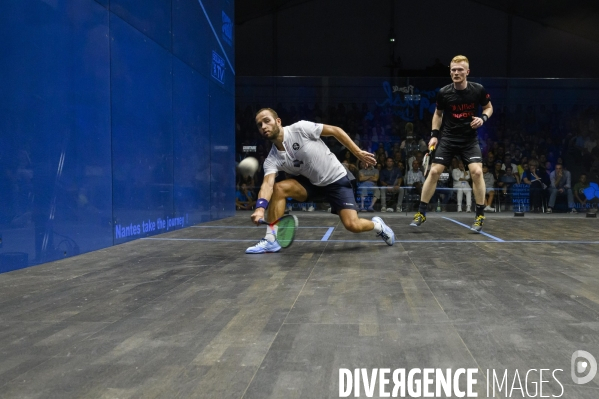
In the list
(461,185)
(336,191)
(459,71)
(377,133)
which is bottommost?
(461,185)

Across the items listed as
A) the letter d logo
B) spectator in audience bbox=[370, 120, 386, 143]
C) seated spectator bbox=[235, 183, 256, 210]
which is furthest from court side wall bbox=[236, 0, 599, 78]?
the letter d logo

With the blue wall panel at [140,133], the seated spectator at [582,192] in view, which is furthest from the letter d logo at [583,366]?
the seated spectator at [582,192]

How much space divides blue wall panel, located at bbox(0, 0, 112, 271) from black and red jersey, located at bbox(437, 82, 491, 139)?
2.56 m

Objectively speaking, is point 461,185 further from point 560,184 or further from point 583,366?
point 583,366

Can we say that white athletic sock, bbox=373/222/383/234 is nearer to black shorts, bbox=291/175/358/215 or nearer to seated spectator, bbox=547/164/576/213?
black shorts, bbox=291/175/358/215

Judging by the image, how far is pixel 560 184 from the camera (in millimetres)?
8031

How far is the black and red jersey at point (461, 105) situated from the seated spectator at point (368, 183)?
3419 millimetres

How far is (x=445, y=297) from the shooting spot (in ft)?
6.38

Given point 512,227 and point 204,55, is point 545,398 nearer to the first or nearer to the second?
point 512,227

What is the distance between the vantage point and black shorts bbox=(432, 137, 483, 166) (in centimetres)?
442

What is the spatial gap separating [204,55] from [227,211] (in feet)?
6.15

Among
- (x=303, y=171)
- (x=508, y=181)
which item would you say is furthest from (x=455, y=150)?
(x=508, y=181)

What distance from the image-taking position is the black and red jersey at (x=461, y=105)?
439 centimetres

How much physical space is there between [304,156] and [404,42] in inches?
319
